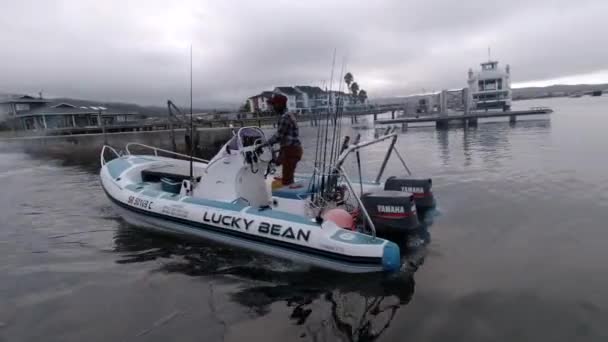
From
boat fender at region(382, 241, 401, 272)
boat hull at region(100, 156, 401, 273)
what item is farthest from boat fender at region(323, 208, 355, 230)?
boat fender at region(382, 241, 401, 272)

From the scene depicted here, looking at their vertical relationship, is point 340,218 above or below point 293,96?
below

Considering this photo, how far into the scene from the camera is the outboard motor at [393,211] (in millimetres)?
5797

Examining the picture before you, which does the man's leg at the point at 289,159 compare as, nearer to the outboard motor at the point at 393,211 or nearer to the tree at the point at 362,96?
the outboard motor at the point at 393,211

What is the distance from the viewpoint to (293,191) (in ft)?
21.5

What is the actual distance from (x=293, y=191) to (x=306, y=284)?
186 cm

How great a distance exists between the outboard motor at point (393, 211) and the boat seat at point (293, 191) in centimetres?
116

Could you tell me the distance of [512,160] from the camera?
14.3 metres

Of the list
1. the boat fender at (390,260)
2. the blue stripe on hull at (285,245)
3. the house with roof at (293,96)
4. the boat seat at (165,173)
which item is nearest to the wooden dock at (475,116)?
the boat seat at (165,173)

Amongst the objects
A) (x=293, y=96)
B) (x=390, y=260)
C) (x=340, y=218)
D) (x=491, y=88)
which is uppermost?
(x=293, y=96)

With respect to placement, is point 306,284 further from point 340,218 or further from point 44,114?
point 44,114

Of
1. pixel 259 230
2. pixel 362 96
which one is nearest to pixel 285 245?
pixel 259 230

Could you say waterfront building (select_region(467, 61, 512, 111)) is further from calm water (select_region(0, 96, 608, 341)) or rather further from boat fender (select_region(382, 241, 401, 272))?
boat fender (select_region(382, 241, 401, 272))

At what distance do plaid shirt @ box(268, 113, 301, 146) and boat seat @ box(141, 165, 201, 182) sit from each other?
311cm

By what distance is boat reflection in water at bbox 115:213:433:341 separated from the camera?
171 inches
